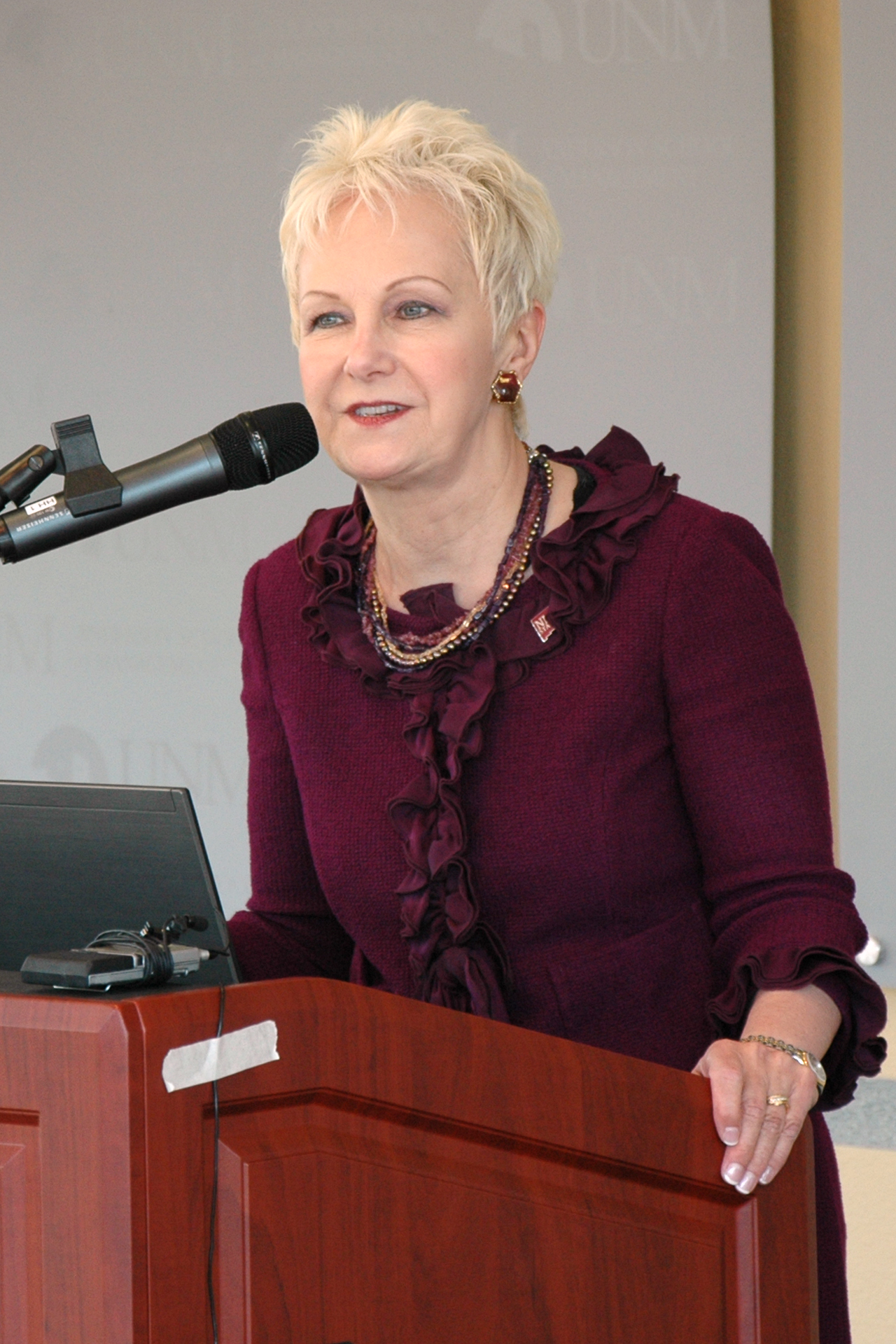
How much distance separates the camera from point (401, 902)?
4.52 feet

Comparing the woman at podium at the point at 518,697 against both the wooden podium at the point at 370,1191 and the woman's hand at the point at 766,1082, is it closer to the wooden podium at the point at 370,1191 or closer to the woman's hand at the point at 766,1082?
the woman's hand at the point at 766,1082

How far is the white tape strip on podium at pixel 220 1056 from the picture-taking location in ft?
2.73

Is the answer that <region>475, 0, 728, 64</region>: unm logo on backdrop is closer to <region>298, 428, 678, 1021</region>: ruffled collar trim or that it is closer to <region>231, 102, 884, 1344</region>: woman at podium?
<region>231, 102, 884, 1344</region>: woman at podium

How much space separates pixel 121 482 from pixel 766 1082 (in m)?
0.64

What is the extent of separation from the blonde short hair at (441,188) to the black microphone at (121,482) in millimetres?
351

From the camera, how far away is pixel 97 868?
105cm

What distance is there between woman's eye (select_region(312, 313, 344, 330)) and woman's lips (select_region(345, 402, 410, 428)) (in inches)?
3.4

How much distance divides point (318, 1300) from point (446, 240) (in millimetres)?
910

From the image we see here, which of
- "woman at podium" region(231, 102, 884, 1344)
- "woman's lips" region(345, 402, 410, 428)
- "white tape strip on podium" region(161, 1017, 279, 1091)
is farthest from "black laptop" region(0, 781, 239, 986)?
"woman's lips" region(345, 402, 410, 428)

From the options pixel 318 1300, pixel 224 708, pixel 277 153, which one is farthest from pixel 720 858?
pixel 277 153

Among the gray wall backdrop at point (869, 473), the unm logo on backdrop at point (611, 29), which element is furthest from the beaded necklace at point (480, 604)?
the unm logo on backdrop at point (611, 29)

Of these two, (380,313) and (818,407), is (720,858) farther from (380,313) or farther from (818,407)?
(818,407)

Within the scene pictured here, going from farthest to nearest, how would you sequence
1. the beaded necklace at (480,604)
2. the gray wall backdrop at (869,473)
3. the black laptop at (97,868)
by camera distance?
the gray wall backdrop at (869,473) < the beaded necklace at (480,604) < the black laptop at (97,868)

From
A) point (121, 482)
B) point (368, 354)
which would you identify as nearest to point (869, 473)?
point (368, 354)
